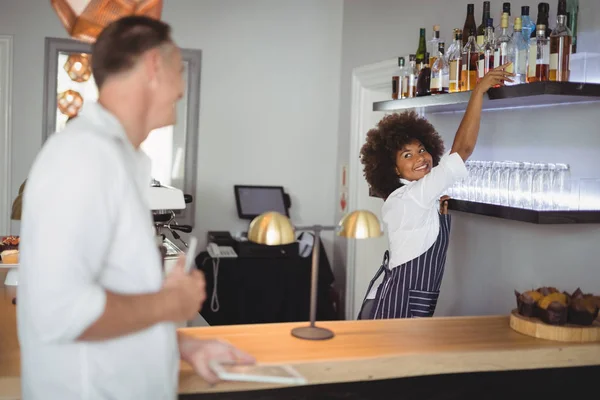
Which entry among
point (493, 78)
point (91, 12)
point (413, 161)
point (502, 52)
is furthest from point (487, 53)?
point (91, 12)

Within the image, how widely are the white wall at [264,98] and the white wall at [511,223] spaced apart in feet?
2.68

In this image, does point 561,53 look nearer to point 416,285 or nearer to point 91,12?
point 416,285

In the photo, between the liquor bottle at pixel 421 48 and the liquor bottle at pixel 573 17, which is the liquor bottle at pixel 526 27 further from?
the liquor bottle at pixel 421 48

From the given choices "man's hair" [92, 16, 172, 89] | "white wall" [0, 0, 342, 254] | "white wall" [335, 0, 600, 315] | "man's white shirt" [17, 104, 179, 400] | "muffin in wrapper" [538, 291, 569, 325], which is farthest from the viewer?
"white wall" [0, 0, 342, 254]

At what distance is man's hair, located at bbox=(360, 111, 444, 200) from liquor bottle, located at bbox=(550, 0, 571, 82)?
0.71m

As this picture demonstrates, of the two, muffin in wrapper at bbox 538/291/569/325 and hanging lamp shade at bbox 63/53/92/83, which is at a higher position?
hanging lamp shade at bbox 63/53/92/83

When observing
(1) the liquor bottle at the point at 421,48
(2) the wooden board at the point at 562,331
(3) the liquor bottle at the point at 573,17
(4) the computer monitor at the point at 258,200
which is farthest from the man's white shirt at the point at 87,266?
(4) the computer monitor at the point at 258,200

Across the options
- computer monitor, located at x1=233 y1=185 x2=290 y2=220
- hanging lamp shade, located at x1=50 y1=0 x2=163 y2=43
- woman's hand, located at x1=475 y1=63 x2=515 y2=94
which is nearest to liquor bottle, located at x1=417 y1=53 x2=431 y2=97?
woman's hand, located at x1=475 y1=63 x2=515 y2=94

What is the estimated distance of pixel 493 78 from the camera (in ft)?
8.84

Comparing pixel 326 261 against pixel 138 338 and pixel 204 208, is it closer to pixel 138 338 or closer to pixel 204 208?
pixel 204 208

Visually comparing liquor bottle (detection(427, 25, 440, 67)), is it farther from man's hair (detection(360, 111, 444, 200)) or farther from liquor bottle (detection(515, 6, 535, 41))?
liquor bottle (detection(515, 6, 535, 41))

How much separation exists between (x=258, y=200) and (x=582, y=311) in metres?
3.26

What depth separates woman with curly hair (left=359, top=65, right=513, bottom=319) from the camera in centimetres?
273

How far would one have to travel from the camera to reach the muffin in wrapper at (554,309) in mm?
2197
